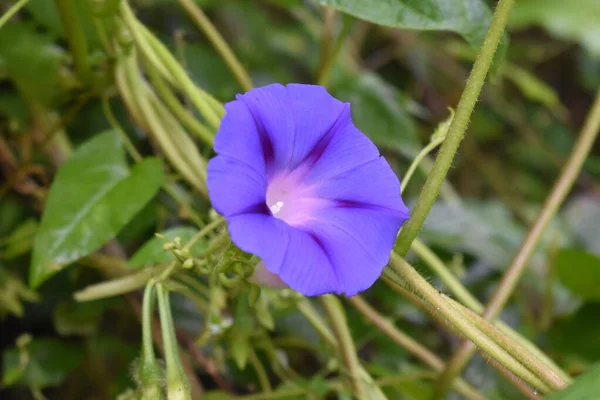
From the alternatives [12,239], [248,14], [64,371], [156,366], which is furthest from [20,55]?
[248,14]

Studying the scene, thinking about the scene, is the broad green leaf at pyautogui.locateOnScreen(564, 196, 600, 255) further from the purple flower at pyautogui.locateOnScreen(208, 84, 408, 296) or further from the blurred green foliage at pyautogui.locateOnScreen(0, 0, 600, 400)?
the purple flower at pyautogui.locateOnScreen(208, 84, 408, 296)

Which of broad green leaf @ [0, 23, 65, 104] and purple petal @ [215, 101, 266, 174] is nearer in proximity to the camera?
purple petal @ [215, 101, 266, 174]

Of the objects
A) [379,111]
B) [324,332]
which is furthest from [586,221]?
[324,332]

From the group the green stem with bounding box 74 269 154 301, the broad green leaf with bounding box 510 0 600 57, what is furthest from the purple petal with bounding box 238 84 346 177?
the broad green leaf with bounding box 510 0 600 57

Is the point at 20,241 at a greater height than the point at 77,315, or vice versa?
the point at 20,241

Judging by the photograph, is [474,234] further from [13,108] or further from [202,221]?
[13,108]

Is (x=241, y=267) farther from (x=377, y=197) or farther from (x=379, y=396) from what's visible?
(x=379, y=396)
